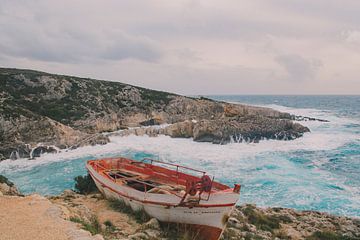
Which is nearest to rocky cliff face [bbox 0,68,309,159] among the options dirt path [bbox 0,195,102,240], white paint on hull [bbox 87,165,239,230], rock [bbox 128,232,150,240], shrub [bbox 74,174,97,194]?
shrub [bbox 74,174,97,194]

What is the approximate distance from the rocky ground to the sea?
3576mm

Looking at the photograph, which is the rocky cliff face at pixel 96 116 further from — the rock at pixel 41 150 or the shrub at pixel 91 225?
the shrub at pixel 91 225

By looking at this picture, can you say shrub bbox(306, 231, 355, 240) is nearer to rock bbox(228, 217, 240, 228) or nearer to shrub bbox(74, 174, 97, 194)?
rock bbox(228, 217, 240, 228)

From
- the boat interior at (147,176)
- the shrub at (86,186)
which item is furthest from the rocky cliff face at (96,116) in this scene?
the boat interior at (147,176)

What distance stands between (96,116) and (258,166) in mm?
26863

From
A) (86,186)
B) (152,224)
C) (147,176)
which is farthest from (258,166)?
(152,224)

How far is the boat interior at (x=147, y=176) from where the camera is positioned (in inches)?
536

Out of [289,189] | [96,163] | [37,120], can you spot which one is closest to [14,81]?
[37,120]

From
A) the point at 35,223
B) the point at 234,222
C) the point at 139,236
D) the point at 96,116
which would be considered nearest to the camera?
the point at 35,223

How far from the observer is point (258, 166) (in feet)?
97.8

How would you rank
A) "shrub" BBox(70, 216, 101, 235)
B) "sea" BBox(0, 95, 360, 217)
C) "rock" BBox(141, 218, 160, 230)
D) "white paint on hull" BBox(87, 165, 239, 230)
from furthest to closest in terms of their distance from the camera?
"sea" BBox(0, 95, 360, 217) < "rock" BBox(141, 218, 160, 230) < "white paint on hull" BBox(87, 165, 239, 230) < "shrub" BBox(70, 216, 101, 235)

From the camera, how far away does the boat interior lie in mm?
13625

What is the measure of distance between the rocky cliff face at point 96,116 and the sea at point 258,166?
2.18m

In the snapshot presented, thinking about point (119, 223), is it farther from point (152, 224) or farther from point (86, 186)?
point (86, 186)
